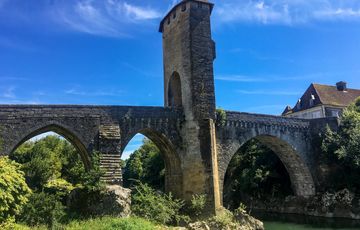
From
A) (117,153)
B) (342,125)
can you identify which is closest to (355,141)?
(342,125)

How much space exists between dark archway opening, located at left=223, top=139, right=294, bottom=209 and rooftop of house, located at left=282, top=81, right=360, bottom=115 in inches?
359

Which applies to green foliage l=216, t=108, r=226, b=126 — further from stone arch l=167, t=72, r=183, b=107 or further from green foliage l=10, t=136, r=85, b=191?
green foliage l=10, t=136, r=85, b=191

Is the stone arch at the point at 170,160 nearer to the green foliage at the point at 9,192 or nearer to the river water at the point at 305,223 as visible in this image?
the river water at the point at 305,223

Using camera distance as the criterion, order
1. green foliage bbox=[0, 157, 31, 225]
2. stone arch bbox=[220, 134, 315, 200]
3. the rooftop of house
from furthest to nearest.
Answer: the rooftop of house → stone arch bbox=[220, 134, 315, 200] → green foliage bbox=[0, 157, 31, 225]

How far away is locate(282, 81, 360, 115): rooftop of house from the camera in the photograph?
3403cm

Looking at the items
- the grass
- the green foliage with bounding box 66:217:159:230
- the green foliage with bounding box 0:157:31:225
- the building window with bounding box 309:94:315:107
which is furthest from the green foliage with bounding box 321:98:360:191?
the green foliage with bounding box 0:157:31:225

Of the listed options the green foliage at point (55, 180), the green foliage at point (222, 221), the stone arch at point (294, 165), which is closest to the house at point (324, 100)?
the stone arch at point (294, 165)

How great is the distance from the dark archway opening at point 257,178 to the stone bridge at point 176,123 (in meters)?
7.66

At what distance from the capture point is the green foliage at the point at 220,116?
1869 centimetres

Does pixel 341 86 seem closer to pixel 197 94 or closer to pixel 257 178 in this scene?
pixel 257 178

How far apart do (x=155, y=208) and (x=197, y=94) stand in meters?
5.37

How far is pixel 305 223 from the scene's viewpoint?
2100cm

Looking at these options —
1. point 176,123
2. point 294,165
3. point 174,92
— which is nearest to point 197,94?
point 176,123

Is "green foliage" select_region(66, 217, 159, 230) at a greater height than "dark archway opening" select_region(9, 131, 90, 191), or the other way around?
"dark archway opening" select_region(9, 131, 90, 191)
